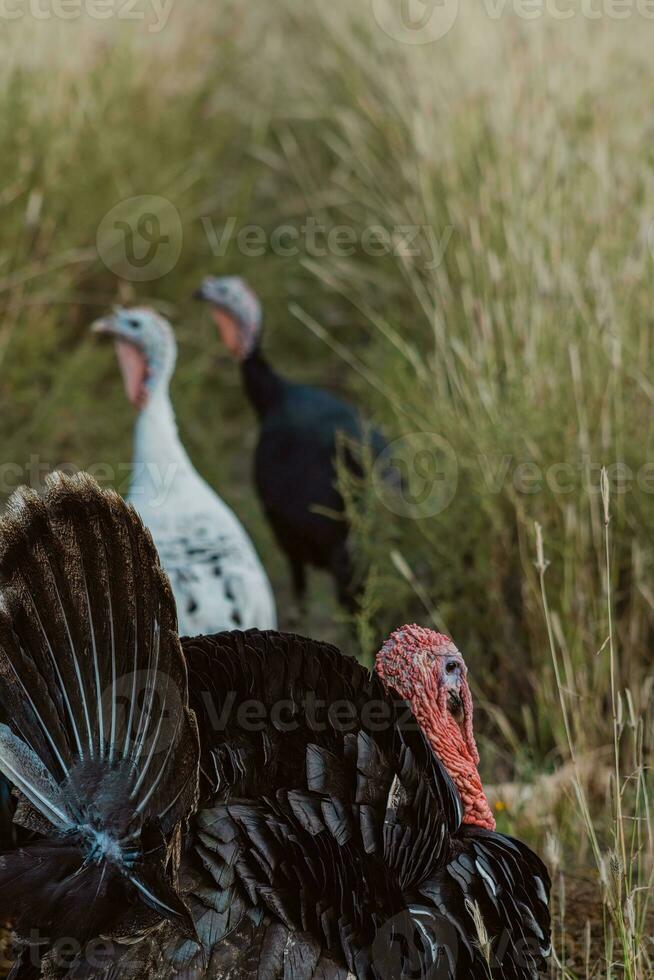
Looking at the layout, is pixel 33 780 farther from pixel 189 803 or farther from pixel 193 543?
pixel 193 543

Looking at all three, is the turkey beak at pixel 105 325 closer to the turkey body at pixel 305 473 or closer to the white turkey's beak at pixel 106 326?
the white turkey's beak at pixel 106 326

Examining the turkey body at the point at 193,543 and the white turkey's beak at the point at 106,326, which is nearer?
the turkey body at the point at 193,543

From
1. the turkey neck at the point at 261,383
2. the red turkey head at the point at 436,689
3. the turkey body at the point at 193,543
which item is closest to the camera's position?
the red turkey head at the point at 436,689

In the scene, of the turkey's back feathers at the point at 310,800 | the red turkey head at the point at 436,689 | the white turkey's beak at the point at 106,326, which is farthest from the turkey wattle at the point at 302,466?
the turkey's back feathers at the point at 310,800

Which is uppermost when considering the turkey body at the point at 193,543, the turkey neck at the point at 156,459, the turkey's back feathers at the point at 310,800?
the turkey neck at the point at 156,459

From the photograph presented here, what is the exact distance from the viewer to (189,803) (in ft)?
6.64

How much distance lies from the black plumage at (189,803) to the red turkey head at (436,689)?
190 millimetres

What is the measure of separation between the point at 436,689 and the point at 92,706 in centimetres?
66

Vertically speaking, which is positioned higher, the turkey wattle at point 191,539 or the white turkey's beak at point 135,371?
the white turkey's beak at point 135,371

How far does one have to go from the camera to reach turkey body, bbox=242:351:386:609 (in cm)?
→ 477

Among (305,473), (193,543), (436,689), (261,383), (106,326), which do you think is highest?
(106,326)

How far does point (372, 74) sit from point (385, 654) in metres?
5.36

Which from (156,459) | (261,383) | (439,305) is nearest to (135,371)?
(156,459)

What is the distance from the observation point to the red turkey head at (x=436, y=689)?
2398 mm
